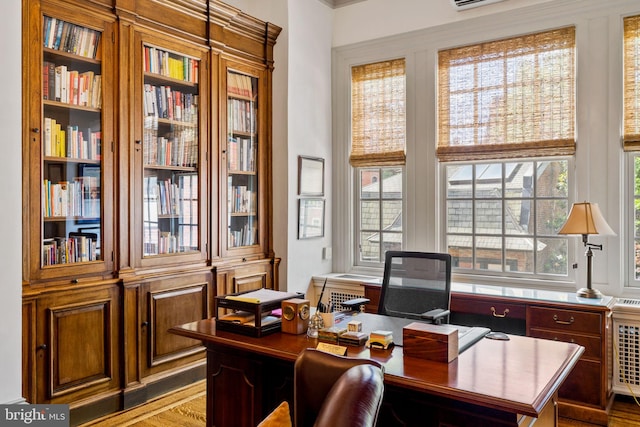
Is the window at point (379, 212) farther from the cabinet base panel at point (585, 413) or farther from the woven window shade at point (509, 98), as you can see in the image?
the cabinet base panel at point (585, 413)

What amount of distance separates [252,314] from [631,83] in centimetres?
306

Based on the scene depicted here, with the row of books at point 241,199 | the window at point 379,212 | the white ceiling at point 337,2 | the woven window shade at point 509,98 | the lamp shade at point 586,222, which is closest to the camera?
the lamp shade at point 586,222

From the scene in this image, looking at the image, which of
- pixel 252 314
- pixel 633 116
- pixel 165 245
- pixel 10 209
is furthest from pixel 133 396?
pixel 633 116

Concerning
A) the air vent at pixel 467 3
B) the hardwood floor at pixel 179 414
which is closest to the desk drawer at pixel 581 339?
the hardwood floor at pixel 179 414

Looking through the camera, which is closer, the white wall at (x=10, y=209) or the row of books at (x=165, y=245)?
the white wall at (x=10, y=209)

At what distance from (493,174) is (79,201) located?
121 inches

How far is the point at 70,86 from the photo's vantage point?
2.97m

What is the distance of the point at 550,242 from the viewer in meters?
3.84

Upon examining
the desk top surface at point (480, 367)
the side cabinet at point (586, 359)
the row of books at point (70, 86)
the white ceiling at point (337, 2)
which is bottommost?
the side cabinet at point (586, 359)

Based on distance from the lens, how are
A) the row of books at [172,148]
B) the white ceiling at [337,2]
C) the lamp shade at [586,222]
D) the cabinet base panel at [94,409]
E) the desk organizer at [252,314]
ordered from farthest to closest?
the white ceiling at [337,2]
the row of books at [172,148]
the lamp shade at [586,222]
the cabinet base panel at [94,409]
the desk organizer at [252,314]

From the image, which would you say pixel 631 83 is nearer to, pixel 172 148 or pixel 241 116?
pixel 241 116

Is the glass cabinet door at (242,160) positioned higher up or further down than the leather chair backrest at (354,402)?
higher up

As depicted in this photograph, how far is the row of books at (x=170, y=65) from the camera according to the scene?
11.2 feet

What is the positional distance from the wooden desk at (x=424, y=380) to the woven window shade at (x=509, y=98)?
2.08m
